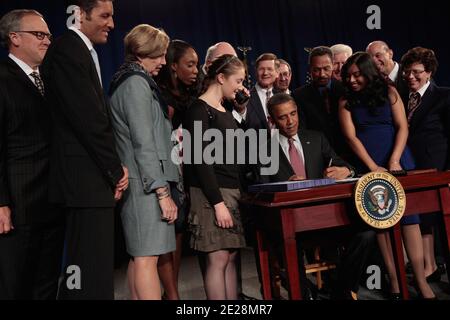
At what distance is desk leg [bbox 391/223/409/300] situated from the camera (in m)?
2.69

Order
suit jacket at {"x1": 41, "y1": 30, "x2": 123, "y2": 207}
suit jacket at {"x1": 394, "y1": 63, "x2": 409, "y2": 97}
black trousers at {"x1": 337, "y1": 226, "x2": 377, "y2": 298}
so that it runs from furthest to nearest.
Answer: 1. suit jacket at {"x1": 394, "y1": 63, "x2": 409, "y2": 97}
2. black trousers at {"x1": 337, "y1": 226, "x2": 377, "y2": 298}
3. suit jacket at {"x1": 41, "y1": 30, "x2": 123, "y2": 207}

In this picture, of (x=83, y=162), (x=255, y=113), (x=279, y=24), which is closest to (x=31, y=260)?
(x=83, y=162)

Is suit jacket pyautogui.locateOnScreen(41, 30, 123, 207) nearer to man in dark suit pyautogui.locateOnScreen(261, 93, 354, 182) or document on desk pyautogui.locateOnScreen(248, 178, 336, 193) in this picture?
document on desk pyautogui.locateOnScreen(248, 178, 336, 193)

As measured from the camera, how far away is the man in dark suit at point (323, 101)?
10.8 feet

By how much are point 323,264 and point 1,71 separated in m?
2.01

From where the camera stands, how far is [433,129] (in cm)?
334

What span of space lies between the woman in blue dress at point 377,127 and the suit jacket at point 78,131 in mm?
1614

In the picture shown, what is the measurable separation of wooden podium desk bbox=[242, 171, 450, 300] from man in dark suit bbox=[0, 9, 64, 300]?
0.95 meters

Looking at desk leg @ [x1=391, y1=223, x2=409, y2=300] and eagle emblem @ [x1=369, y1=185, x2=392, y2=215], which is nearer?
eagle emblem @ [x1=369, y1=185, x2=392, y2=215]

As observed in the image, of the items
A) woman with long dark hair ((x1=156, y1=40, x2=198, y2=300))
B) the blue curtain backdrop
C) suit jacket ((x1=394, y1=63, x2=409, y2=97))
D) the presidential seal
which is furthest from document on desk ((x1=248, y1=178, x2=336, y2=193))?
the blue curtain backdrop

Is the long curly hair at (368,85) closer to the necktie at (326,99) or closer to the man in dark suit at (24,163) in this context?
the necktie at (326,99)

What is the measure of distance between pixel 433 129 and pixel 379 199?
1356 mm

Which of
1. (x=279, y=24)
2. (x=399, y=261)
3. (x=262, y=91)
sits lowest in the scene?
(x=399, y=261)

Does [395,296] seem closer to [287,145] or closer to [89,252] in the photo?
[287,145]
